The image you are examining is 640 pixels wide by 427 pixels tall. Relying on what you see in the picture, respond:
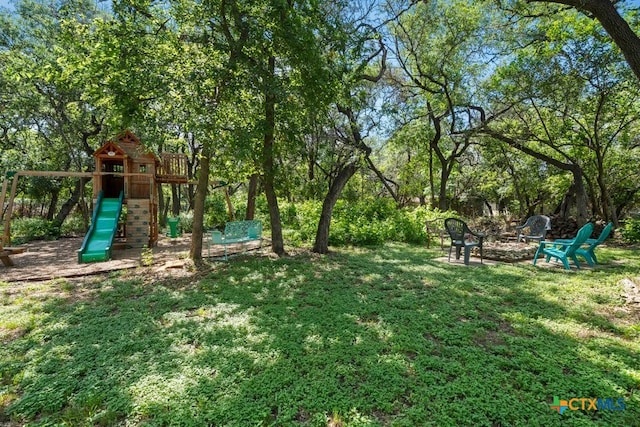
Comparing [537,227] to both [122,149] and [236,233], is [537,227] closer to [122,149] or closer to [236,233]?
[236,233]

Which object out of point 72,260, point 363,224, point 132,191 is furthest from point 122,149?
point 363,224

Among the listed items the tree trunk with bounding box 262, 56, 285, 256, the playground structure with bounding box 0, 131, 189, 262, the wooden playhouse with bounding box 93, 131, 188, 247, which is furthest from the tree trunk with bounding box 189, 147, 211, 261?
the wooden playhouse with bounding box 93, 131, 188, 247

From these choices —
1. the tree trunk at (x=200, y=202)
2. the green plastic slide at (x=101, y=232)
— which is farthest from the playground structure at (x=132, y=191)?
the tree trunk at (x=200, y=202)

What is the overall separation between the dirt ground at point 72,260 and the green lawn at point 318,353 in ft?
3.69

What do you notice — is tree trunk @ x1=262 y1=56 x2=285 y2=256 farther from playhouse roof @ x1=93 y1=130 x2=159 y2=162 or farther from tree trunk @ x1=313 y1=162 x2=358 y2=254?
playhouse roof @ x1=93 y1=130 x2=159 y2=162

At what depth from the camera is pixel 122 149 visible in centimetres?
990

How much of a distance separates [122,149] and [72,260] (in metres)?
3.96

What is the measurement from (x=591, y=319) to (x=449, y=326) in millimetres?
1830

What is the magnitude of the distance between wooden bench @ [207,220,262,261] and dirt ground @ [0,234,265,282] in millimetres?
746

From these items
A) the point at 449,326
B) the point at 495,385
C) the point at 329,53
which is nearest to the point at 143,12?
the point at 329,53

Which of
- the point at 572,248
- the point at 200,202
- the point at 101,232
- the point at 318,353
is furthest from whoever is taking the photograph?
the point at 101,232

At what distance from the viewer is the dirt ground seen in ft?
20.6

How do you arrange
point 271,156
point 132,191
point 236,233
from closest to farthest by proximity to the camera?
point 271,156, point 236,233, point 132,191

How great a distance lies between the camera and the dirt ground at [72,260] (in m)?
6.27
